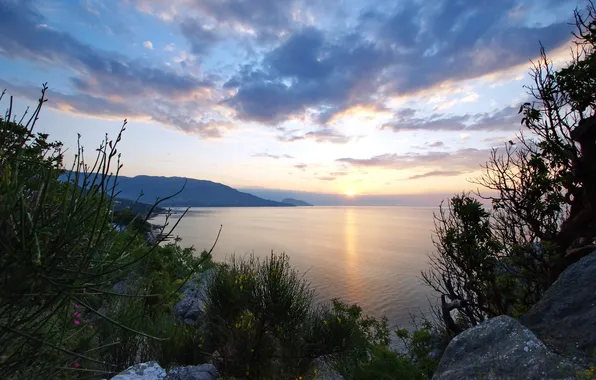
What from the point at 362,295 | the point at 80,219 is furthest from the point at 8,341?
the point at 362,295

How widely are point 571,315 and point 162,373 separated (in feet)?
23.8

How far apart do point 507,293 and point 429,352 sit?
3173 mm

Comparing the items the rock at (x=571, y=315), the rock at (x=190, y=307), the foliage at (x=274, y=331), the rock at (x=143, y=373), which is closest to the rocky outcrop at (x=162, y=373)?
the rock at (x=143, y=373)

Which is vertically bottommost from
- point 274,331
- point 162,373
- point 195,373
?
point 195,373

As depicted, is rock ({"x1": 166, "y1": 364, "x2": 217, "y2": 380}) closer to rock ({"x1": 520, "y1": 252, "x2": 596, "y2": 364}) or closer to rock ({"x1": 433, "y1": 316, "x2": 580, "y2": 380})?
rock ({"x1": 433, "y1": 316, "x2": 580, "y2": 380})

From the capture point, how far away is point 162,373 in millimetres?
→ 6391

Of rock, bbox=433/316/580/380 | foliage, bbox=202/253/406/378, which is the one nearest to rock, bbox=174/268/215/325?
foliage, bbox=202/253/406/378

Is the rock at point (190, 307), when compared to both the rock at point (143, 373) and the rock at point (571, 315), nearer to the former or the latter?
the rock at point (143, 373)

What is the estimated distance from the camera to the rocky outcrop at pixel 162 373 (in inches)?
240

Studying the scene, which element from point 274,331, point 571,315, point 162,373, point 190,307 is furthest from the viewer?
point 190,307

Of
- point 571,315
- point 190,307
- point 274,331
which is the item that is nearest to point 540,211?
point 571,315

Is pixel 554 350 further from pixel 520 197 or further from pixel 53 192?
pixel 53 192

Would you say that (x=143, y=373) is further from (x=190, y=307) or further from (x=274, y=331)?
(x=190, y=307)

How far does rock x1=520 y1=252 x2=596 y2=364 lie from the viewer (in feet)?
14.6
